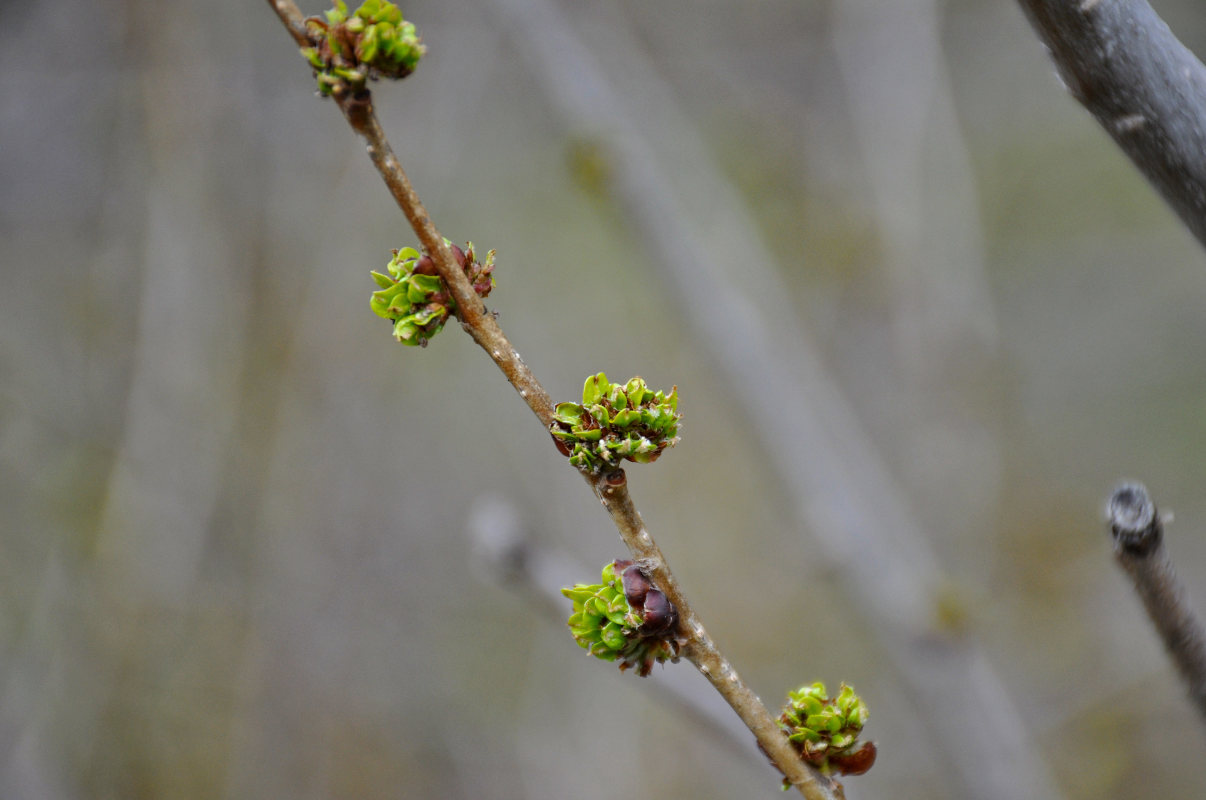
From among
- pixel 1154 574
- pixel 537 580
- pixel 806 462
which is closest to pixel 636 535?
pixel 1154 574

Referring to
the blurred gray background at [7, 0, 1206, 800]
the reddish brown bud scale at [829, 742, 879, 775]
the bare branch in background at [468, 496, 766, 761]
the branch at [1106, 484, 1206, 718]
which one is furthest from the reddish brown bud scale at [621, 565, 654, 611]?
the blurred gray background at [7, 0, 1206, 800]

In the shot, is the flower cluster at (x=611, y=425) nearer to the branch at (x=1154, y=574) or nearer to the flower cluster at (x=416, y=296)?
the flower cluster at (x=416, y=296)

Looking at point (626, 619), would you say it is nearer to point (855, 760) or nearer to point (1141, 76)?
point (855, 760)

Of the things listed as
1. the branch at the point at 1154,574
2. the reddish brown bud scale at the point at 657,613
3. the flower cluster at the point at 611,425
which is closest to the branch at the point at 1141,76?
the branch at the point at 1154,574

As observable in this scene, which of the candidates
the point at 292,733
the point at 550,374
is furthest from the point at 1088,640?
the point at 292,733

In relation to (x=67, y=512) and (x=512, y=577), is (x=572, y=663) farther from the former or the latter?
(x=512, y=577)

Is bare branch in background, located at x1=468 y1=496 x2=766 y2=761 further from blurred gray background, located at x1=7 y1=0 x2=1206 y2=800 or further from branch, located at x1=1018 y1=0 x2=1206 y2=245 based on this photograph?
branch, located at x1=1018 y1=0 x2=1206 y2=245
